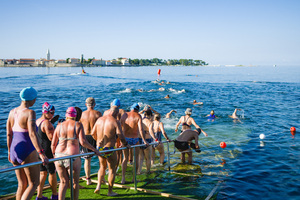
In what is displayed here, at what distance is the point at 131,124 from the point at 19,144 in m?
3.30

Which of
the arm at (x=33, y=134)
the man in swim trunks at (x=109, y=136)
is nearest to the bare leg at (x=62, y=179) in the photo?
the arm at (x=33, y=134)

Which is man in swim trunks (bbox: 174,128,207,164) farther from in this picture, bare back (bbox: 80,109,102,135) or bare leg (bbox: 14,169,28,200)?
bare leg (bbox: 14,169,28,200)

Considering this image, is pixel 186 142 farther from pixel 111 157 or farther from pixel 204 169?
pixel 111 157

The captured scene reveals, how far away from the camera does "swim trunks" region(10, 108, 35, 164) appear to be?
4168 millimetres

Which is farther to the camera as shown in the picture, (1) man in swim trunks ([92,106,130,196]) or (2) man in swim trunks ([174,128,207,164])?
(2) man in swim trunks ([174,128,207,164])

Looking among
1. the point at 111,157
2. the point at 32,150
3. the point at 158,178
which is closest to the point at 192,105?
the point at 158,178

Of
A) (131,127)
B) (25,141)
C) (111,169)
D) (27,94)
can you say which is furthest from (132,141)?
(27,94)

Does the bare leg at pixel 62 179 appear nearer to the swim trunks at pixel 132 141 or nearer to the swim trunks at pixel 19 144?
the swim trunks at pixel 19 144

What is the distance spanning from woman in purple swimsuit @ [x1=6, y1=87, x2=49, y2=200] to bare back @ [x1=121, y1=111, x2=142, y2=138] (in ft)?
9.84

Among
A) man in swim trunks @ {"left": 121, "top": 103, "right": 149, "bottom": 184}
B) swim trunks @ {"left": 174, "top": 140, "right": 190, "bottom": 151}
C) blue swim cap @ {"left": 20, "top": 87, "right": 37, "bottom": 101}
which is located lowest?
swim trunks @ {"left": 174, "top": 140, "right": 190, "bottom": 151}

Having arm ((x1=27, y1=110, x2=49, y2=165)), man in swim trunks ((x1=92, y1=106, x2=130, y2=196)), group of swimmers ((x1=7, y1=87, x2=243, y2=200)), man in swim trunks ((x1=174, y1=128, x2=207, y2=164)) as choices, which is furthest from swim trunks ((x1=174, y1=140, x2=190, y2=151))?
arm ((x1=27, y1=110, x2=49, y2=165))

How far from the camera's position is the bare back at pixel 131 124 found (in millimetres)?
6883

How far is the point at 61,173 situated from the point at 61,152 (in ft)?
1.47

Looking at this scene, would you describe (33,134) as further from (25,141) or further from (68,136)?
(68,136)
